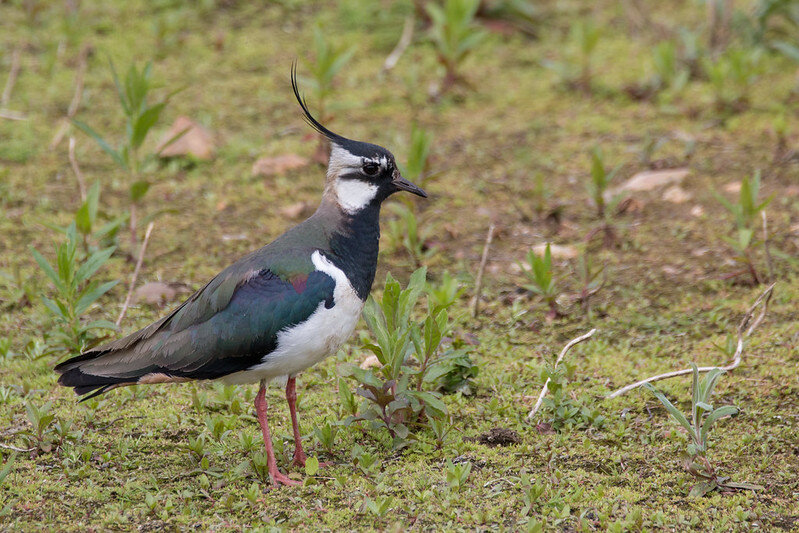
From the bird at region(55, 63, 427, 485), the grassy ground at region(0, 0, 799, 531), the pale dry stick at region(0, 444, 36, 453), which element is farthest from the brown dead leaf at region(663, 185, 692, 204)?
the pale dry stick at region(0, 444, 36, 453)

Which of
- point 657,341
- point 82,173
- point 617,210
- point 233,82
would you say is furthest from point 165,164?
point 657,341

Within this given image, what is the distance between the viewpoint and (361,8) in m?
10.4

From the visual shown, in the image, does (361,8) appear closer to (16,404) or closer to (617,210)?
(617,210)

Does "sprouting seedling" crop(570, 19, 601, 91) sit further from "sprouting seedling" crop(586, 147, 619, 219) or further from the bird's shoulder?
the bird's shoulder

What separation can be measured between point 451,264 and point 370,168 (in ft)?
6.81

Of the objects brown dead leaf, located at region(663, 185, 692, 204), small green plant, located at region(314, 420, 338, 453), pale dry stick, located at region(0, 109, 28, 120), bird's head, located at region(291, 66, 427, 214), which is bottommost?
brown dead leaf, located at region(663, 185, 692, 204)

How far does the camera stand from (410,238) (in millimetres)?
6812

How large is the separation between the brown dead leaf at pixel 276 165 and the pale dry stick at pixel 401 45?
1891 mm

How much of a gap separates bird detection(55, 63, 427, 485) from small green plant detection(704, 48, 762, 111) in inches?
192

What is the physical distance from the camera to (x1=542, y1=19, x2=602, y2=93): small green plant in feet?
29.9

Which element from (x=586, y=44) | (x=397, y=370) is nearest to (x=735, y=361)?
(x=397, y=370)

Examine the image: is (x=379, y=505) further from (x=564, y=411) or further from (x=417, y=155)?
Result: (x=417, y=155)

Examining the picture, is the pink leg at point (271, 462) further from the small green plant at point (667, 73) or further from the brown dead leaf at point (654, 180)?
the small green plant at point (667, 73)

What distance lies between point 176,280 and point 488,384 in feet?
8.34
